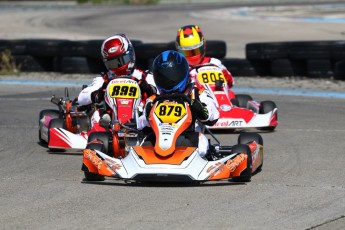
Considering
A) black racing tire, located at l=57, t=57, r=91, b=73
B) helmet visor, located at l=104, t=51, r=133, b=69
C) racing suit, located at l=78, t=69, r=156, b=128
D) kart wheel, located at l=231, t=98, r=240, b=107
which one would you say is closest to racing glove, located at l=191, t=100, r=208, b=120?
racing suit, located at l=78, t=69, r=156, b=128

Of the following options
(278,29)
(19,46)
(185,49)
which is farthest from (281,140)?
(278,29)

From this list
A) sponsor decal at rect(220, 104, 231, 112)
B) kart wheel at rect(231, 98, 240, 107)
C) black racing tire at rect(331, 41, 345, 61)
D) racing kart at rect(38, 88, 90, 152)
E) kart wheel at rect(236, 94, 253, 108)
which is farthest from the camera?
black racing tire at rect(331, 41, 345, 61)

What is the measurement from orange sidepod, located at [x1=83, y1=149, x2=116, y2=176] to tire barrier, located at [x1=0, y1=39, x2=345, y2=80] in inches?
360

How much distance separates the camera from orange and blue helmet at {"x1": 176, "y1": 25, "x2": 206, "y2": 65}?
12039 millimetres

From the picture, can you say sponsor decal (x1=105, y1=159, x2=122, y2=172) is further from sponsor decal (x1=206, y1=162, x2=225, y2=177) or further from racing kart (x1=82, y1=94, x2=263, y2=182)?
sponsor decal (x1=206, y1=162, x2=225, y2=177)

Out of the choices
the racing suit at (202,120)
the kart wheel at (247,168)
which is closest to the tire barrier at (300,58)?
the racing suit at (202,120)

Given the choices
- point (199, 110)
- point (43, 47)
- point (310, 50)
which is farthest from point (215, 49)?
point (199, 110)

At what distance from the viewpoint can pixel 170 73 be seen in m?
8.27

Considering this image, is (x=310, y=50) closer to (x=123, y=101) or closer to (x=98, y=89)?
(x=98, y=89)

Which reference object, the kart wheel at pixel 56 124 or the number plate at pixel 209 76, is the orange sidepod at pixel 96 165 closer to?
the kart wheel at pixel 56 124

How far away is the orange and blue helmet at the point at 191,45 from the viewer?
12.0 m

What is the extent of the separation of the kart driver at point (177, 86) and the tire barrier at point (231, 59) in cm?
830

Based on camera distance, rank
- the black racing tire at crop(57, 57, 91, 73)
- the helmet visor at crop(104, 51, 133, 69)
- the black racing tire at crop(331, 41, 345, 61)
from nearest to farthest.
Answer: the helmet visor at crop(104, 51, 133, 69)
the black racing tire at crop(331, 41, 345, 61)
the black racing tire at crop(57, 57, 91, 73)

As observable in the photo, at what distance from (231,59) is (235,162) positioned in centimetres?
1007
